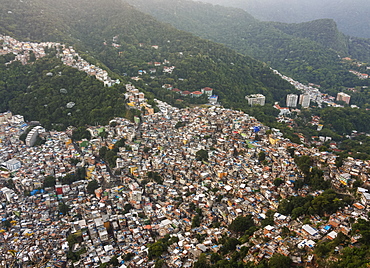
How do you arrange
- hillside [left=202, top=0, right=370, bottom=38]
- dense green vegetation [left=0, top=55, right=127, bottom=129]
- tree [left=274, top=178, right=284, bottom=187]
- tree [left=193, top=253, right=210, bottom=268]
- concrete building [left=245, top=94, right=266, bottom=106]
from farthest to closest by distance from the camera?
hillside [left=202, top=0, right=370, bottom=38]
concrete building [left=245, top=94, right=266, bottom=106]
dense green vegetation [left=0, top=55, right=127, bottom=129]
tree [left=274, top=178, right=284, bottom=187]
tree [left=193, top=253, right=210, bottom=268]

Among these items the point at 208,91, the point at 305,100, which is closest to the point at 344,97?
the point at 305,100

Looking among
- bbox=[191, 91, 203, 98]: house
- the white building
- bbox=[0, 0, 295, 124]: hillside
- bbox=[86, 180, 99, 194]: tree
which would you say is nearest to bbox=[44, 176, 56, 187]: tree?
bbox=[86, 180, 99, 194]: tree

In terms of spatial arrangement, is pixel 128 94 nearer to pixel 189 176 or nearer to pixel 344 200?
pixel 189 176

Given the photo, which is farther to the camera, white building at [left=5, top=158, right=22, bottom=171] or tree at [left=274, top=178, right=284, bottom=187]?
white building at [left=5, top=158, right=22, bottom=171]

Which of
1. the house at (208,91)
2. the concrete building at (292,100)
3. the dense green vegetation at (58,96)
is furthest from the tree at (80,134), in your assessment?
the concrete building at (292,100)

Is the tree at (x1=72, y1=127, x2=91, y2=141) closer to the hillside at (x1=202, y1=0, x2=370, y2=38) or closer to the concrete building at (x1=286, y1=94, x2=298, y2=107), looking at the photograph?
the concrete building at (x1=286, y1=94, x2=298, y2=107)

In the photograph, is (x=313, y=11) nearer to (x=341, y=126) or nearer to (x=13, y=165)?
(x=341, y=126)

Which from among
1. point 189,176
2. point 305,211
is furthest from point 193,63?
point 305,211
